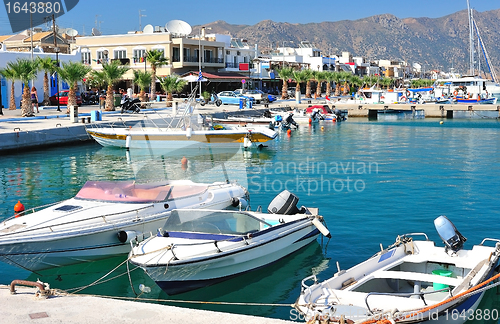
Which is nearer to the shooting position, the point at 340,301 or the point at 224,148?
the point at 340,301

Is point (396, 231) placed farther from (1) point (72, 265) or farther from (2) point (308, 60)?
(2) point (308, 60)

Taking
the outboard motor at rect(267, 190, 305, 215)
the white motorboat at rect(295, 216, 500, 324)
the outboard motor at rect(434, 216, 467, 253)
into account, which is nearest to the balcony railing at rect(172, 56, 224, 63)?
the outboard motor at rect(267, 190, 305, 215)

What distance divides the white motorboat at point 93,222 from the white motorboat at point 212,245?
1.24m

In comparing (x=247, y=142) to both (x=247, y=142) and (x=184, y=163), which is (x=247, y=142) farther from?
(x=184, y=163)

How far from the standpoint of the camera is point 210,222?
12016 mm

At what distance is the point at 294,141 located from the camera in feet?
129

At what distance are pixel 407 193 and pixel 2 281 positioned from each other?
14462mm

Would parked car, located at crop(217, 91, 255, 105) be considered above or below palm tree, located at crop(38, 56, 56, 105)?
below

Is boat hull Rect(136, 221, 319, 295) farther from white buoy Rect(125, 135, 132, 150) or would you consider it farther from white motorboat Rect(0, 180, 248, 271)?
white buoy Rect(125, 135, 132, 150)

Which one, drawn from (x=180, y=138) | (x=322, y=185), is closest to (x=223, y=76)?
(x=180, y=138)

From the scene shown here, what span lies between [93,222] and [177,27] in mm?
66293

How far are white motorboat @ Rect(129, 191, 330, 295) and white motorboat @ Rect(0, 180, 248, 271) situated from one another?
4.08ft

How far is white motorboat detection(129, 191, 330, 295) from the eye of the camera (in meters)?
10.9

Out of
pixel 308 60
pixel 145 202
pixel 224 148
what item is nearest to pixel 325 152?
pixel 224 148
